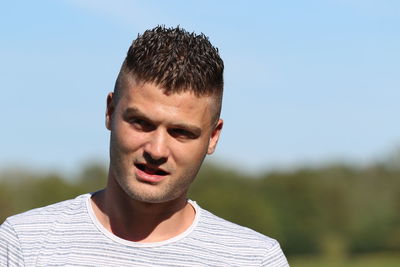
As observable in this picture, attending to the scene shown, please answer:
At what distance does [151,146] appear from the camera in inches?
158

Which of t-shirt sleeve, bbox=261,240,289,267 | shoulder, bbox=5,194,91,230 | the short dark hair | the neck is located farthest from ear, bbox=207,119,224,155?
shoulder, bbox=5,194,91,230

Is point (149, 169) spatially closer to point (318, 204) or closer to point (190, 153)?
point (190, 153)

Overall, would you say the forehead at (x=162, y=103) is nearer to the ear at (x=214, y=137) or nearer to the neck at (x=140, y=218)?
the ear at (x=214, y=137)

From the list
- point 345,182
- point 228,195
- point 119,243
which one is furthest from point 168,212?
point 345,182

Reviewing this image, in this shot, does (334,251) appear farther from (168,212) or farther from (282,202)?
(168,212)

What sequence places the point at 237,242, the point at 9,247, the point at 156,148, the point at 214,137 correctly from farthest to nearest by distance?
the point at 237,242
the point at 214,137
the point at 9,247
the point at 156,148

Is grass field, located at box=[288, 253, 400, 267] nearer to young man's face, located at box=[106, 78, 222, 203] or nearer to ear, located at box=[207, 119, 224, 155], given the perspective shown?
ear, located at box=[207, 119, 224, 155]

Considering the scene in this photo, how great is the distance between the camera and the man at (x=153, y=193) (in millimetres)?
4062

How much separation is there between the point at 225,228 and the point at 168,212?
1.13ft

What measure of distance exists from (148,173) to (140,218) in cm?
38

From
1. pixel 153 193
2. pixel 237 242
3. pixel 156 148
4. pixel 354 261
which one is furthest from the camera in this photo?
pixel 354 261

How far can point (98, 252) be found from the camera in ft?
13.9

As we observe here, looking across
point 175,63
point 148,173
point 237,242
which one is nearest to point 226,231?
point 237,242

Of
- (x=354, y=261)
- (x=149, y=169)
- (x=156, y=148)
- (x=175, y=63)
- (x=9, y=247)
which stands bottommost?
(x=354, y=261)
